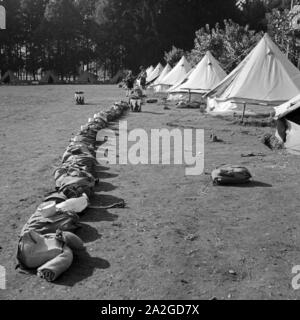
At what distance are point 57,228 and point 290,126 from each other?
8279 mm

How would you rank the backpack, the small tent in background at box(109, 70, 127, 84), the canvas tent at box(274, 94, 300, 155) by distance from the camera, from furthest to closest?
the small tent in background at box(109, 70, 127, 84)
the canvas tent at box(274, 94, 300, 155)
the backpack

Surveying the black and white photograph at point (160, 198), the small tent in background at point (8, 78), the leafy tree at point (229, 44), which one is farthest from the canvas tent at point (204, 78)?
the small tent in background at point (8, 78)

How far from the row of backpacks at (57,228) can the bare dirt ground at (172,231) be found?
16cm

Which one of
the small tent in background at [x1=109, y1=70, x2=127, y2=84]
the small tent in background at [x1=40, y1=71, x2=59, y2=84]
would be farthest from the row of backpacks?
the small tent in background at [x1=109, y1=70, x2=127, y2=84]

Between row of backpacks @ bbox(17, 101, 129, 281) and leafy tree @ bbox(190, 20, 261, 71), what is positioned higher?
leafy tree @ bbox(190, 20, 261, 71)

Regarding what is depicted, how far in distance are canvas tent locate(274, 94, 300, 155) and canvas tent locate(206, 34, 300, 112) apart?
3231mm

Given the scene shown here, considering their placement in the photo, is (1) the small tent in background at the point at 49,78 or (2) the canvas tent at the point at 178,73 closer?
(2) the canvas tent at the point at 178,73

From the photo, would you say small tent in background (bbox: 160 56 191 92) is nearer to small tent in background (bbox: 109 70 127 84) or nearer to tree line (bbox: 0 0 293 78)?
tree line (bbox: 0 0 293 78)

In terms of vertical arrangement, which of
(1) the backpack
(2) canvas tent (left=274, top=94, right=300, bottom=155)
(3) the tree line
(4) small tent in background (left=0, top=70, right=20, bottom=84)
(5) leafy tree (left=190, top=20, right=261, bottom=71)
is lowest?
(1) the backpack

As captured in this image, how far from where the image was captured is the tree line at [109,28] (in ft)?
190

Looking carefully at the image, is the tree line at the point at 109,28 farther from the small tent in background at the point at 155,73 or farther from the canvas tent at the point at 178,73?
the canvas tent at the point at 178,73

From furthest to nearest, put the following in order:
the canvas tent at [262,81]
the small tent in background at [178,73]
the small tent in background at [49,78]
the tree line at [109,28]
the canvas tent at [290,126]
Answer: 1. the small tent in background at [49,78]
2. the tree line at [109,28]
3. the small tent in background at [178,73]
4. the canvas tent at [262,81]
5. the canvas tent at [290,126]

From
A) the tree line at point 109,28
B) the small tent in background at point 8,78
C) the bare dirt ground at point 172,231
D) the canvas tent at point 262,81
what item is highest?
the tree line at point 109,28

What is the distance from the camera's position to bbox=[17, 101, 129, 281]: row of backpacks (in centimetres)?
543
